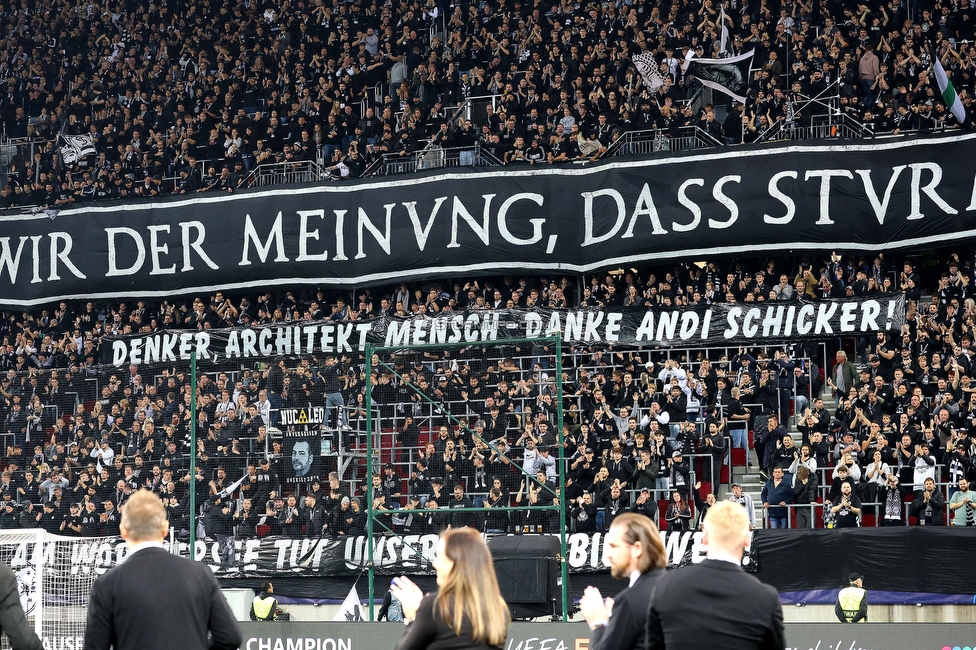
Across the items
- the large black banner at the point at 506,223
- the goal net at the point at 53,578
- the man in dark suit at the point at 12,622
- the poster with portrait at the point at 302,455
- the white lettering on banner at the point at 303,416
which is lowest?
the goal net at the point at 53,578

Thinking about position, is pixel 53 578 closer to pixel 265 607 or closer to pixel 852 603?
pixel 265 607

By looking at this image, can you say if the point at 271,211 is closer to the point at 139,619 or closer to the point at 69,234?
the point at 69,234

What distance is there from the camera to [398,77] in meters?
29.2

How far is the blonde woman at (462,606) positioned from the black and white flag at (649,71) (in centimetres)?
2182

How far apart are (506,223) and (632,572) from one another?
64.0 feet

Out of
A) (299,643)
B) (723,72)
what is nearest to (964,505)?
(299,643)

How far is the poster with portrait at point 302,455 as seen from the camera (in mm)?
14969

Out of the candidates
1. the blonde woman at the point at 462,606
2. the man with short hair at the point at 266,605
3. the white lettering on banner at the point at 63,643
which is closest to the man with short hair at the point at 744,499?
the man with short hair at the point at 266,605

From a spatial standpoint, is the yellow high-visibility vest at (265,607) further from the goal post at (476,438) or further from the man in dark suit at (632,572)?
the man in dark suit at (632,572)

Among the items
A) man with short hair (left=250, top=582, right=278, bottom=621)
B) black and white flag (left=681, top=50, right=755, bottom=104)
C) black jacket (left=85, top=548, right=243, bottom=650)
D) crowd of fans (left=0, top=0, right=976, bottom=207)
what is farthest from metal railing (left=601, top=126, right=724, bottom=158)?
black jacket (left=85, top=548, right=243, bottom=650)

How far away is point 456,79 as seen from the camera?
28.6 meters

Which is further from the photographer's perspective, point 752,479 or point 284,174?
point 284,174

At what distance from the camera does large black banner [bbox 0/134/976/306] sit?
2311 cm

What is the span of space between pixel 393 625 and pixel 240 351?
38.2ft
